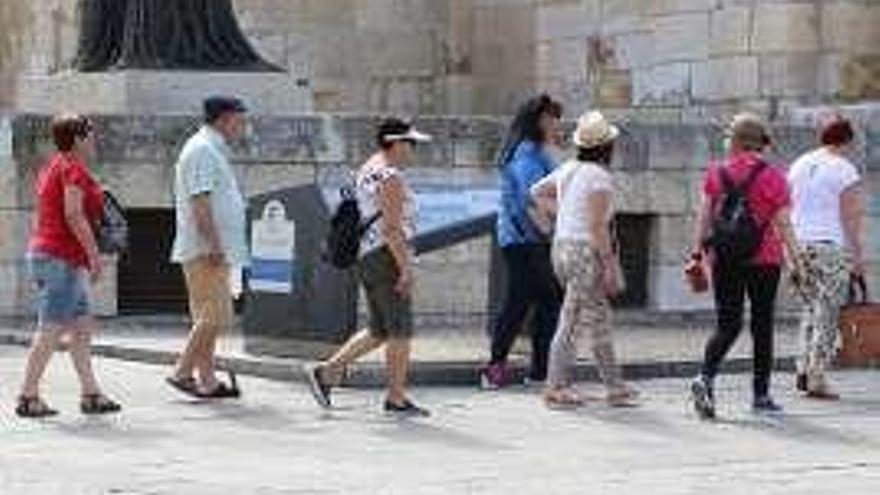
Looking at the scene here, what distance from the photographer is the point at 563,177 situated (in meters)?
12.9

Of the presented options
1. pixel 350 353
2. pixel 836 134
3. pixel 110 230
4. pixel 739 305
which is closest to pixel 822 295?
pixel 836 134

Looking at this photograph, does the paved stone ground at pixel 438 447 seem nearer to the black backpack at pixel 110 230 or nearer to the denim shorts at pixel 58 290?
the denim shorts at pixel 58 290

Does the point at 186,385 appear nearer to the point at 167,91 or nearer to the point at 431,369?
the point at 431,369

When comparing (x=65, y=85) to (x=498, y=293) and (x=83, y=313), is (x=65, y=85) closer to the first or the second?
(x=498, y=293)

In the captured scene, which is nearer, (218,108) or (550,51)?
(218,108)

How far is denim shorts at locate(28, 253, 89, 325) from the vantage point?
1234cm

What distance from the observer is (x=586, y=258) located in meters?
12.8

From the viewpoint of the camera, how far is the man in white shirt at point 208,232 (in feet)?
41.8

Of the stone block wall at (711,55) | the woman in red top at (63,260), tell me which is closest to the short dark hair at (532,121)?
the woman in red top at (63,260)

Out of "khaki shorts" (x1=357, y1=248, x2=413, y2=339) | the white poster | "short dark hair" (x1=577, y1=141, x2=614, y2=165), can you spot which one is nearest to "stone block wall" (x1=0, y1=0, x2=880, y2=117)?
the white poster

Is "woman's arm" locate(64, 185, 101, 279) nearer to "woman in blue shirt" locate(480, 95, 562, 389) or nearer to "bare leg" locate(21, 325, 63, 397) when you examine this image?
"bare leg" locate(21, 325, 63, 397)

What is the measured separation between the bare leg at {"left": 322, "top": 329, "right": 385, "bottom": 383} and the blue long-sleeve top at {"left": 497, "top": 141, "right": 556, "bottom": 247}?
4.57 ft

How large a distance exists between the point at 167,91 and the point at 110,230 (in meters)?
5.36

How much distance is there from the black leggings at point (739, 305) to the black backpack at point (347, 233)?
186cm
